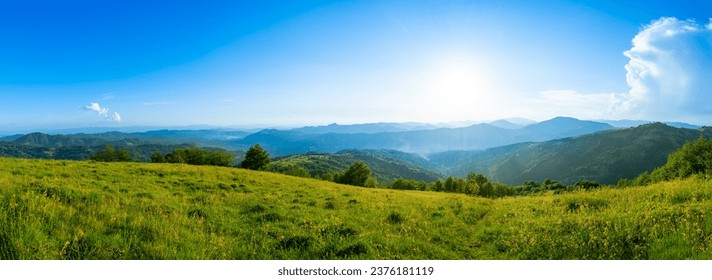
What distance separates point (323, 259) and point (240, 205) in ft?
21.5

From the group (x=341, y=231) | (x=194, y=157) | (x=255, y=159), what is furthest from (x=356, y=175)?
(x=341, y=231)

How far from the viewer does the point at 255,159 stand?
232 feet

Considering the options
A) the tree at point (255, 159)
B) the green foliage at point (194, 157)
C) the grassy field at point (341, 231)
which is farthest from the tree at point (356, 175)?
the grassy field at point (341, 231)

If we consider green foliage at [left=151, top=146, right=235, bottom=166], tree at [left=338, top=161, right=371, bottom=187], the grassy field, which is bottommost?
tree at [left=338, top=161, right=371, bottom=187]

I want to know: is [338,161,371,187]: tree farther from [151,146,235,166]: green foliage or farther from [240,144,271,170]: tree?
[151,146,235,166]: green foliage

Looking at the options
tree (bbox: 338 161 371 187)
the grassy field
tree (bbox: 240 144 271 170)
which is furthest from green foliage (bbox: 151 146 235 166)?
the grassy field

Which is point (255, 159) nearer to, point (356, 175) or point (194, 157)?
point (194, 157)

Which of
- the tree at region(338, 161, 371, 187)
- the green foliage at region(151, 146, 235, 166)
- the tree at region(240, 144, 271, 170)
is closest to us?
the tree at region(240, 144, 271, 170)

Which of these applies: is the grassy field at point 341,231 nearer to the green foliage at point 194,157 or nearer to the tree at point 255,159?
the tree at point 255,159

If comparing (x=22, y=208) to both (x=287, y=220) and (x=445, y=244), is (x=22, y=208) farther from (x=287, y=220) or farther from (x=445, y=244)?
(x=445, y=244)

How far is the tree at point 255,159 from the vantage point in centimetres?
7031

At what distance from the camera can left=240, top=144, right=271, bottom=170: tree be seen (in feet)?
231
